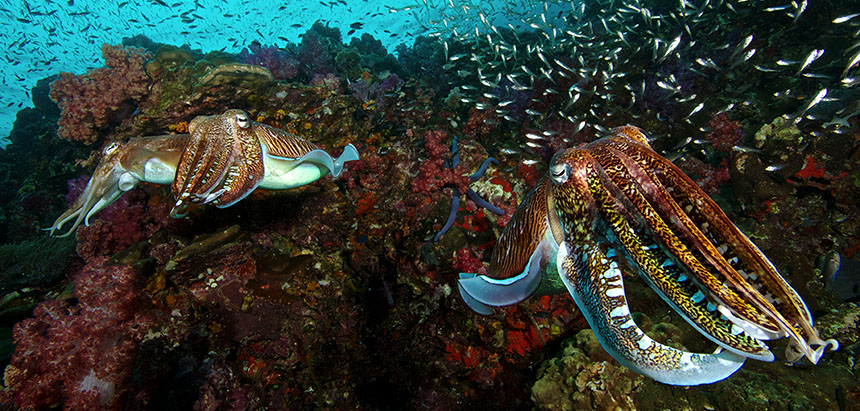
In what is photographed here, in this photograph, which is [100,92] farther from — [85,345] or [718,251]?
[718,251]

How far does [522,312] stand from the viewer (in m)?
4.12

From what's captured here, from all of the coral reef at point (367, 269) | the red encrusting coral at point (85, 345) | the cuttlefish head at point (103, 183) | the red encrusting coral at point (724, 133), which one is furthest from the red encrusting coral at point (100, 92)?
the red encrusting coral at point (724, 133)

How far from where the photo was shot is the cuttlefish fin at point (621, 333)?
4.72ft

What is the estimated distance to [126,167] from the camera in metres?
3.55

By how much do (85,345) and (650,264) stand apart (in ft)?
17.4

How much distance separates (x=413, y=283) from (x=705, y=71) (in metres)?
8.72

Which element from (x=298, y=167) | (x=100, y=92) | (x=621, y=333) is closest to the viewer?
(x=621, y=333)

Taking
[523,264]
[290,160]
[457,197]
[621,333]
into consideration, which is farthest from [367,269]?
[621,333]

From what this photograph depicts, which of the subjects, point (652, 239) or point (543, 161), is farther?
point (543, 161)

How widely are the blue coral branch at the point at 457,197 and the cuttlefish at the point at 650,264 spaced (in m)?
2.77

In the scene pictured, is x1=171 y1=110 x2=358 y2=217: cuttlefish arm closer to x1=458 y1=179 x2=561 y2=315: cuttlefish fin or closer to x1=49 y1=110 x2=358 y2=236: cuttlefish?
x1=49 y1=110 x2=358 y2=236: cuttlefish

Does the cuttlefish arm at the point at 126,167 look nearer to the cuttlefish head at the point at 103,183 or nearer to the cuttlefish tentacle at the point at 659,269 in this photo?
the cuttlefish head at the point at 103,183

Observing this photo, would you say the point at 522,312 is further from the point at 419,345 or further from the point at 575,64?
the point at 575,64

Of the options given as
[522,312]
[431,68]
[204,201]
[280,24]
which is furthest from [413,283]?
[280,24]
